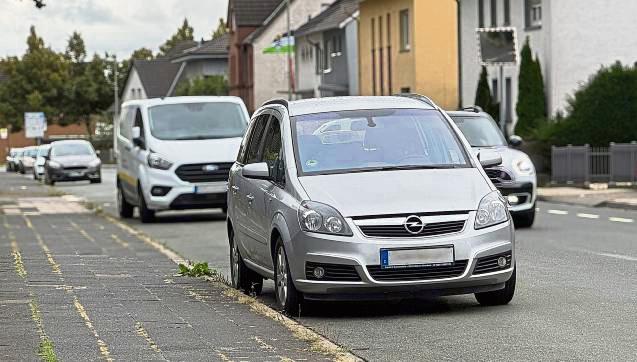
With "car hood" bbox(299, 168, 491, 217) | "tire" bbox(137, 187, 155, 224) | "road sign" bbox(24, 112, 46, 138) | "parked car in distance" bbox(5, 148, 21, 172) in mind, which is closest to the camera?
"car hood" bbox(299, 168, 491, 217)

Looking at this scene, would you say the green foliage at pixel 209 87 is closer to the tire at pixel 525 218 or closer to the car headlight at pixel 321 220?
the tire at pixel 525 218

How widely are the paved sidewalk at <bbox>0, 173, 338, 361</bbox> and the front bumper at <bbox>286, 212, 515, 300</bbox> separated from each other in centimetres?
50

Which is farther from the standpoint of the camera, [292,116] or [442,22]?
[442,22]

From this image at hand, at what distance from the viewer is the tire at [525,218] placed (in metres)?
22.4

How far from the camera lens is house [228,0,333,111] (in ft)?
316

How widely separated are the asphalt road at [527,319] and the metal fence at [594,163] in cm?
1977

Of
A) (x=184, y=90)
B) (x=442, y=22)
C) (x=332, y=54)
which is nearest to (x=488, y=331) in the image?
(x=442, y=22)

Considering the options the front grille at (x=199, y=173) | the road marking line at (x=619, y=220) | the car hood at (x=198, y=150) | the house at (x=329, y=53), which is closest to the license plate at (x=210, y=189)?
the front grille at (x=199, y=173)

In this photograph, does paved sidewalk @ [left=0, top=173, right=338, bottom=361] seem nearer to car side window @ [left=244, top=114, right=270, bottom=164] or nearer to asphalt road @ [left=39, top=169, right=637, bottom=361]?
asphalt road @ [left=39, top=169, right=637, bottom=361]

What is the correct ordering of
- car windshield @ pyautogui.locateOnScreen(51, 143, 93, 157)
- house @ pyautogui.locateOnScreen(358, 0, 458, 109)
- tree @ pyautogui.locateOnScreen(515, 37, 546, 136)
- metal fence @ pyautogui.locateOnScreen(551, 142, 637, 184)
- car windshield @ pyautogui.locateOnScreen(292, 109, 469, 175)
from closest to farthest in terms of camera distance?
car windshield @ pyautogui.locateOnScreen(292, 109, 469, 175), metal fence @ pyautogui.locateOnScreen(551, 142, 637, 184), tree @ pyautogui.locateOnScreen(515, 37, 546, 136), car windshield @ pyautogui.locateOnScreen(51, 143, 93, 157), house @ pyautogui.locateOnScreen(358, 0, 458, 109)

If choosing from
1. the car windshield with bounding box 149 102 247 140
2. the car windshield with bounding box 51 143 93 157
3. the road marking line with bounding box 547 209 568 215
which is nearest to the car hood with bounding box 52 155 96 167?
the car windshield with bounding box 51 143 93 157

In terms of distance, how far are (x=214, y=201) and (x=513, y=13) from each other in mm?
24267

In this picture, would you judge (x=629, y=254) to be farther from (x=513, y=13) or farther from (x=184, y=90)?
(x=184, y=90)

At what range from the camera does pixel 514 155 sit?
74.1 ft
